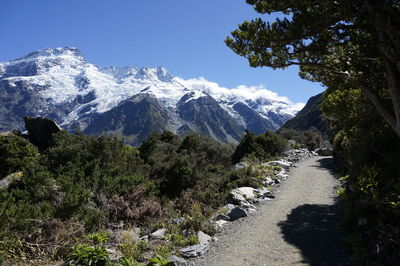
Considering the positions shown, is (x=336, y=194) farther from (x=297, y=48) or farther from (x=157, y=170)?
(x=157, y=170)

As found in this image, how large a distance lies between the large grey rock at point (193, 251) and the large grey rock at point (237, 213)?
2.88 m

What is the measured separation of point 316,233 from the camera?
29.4ft

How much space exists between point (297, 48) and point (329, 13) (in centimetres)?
123

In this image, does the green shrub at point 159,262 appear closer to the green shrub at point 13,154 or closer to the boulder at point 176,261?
the boulder at point 176,261

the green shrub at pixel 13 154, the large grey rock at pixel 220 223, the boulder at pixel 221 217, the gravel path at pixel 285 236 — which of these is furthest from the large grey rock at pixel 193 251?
the green shrub at pixel 13 154

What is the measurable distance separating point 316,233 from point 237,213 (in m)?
2.93

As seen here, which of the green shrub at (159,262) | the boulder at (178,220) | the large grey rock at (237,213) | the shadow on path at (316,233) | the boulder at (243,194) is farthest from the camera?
the boulder at (243,194)

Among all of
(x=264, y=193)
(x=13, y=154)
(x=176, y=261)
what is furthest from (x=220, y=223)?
(x=13, y=154)

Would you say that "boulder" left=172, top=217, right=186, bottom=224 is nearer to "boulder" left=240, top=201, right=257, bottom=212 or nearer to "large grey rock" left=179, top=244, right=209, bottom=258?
"large grey rock" left=179, top=244, right=209, bottom=258

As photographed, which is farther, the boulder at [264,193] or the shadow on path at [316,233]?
the boulder at [264,193]

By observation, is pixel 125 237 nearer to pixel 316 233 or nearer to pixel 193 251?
pixel 193 251

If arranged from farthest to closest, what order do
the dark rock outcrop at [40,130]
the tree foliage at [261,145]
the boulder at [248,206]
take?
the dark rock outcrop at [40,130] → the tree foliage at [261,145] → the boulder at [248,206]

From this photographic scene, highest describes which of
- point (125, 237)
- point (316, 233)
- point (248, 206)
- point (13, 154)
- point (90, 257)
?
point (13, 154)

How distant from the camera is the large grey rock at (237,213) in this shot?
10781 millimetres
